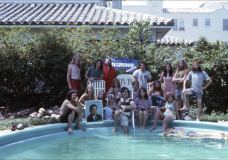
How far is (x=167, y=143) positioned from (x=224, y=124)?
1658mm

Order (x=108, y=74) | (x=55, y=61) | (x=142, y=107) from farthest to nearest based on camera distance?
1. (x=55, y=61)
2. (x=108, y=74)
3. (x=142, y=107)

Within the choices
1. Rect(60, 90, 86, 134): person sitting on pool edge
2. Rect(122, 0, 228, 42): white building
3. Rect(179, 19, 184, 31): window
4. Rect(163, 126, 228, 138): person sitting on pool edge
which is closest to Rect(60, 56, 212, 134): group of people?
Rect(60, 90, 86, 134): person sitting on pool edge

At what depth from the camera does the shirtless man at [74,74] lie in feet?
31.1

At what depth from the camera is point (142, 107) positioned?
27.0ft

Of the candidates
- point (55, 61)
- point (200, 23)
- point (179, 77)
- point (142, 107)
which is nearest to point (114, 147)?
point (142, 107)

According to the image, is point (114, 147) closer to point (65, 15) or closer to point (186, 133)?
point (186, 133)

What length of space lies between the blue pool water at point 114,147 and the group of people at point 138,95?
0.46 m

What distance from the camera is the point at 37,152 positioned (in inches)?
231

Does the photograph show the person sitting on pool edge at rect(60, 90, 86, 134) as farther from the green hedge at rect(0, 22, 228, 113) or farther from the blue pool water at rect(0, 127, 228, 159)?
the green hedge at rect(0, 22, 228, 113)

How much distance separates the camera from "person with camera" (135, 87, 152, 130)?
7.99 m

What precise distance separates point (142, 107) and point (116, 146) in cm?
202

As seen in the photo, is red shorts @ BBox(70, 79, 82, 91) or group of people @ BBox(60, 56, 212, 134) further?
red shorts @ BBox(70, 79, 82, 91)

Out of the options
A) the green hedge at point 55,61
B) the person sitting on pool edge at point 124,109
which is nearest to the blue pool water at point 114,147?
the person sitting on pool edge at point 124,109

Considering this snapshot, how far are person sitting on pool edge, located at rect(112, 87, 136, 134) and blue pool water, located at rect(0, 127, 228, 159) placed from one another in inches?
11.0
